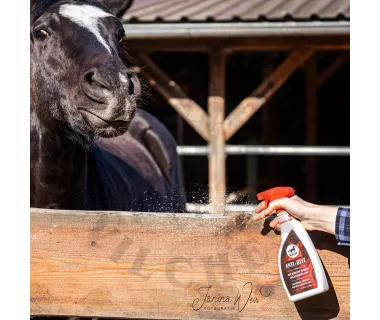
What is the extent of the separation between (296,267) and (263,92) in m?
1.75

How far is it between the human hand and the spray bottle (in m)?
0.01

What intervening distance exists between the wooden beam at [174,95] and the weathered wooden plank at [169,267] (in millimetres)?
1064

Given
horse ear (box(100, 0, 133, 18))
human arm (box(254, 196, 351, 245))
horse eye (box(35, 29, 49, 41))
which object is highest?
horse ear (box(100, 0, 133, 18))

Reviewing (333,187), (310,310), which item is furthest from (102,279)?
(333,187)

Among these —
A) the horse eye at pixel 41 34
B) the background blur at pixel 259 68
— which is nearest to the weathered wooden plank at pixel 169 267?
the horse eye at pixel 41 34

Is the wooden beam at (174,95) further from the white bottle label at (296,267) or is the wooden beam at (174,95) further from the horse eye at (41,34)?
the white bottle label at (296,267)

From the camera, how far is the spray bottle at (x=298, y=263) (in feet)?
4.55

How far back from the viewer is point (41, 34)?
189 cm

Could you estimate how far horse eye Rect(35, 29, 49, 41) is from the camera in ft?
6.18

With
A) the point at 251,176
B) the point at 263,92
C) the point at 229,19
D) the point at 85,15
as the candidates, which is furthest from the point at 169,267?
the point at 229,19

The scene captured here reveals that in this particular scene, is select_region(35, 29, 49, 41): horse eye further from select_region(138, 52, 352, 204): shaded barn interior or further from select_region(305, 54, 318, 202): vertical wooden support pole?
select_region(305, 54, 318, 202): vertical wooden support pole

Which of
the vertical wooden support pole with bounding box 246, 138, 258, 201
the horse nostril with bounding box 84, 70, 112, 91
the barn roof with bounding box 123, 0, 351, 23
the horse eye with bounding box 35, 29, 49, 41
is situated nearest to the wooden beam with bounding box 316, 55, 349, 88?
the barn roof with bounding box 123, 0, 351, 23

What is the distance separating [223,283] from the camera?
1530mm
